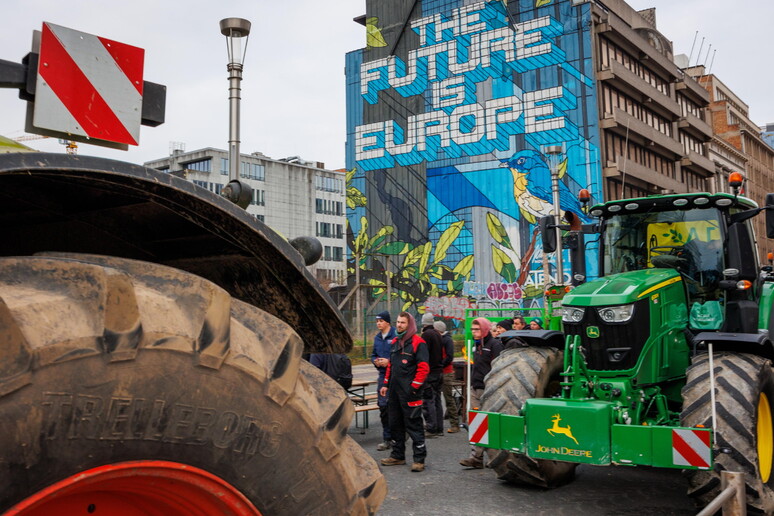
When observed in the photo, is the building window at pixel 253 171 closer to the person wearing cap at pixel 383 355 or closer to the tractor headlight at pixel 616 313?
the person wearing cap at pixel 383 355

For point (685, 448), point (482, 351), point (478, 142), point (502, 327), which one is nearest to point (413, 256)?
point (478, 142)

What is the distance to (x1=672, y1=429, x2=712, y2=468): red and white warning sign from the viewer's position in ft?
17.5

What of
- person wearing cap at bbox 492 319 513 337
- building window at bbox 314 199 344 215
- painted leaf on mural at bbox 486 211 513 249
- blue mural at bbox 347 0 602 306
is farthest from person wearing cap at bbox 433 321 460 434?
building window at bbox 314 199 344 215

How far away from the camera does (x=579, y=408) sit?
230 inches

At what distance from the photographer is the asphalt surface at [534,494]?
6.48m

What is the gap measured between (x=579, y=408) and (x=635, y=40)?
4476 cm

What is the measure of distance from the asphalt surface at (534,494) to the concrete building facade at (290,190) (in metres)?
65.0

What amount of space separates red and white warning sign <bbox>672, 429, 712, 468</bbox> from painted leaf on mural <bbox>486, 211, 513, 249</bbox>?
124ft

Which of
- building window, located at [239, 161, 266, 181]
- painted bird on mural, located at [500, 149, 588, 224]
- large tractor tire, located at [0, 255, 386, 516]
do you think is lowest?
large tractor tire, located at [0, 255, 386, 516]

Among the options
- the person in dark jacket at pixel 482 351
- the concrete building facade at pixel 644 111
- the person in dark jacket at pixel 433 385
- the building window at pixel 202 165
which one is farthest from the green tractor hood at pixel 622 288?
the building window at pixel 202 165

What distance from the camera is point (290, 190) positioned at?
81.9 metres

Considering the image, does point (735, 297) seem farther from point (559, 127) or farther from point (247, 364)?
point (559, 127)

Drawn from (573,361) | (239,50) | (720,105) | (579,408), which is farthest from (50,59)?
(720,105)

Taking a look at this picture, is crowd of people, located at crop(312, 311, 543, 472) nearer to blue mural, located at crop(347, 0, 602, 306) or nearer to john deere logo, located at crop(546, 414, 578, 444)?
john deere logo, located at crop(546, 414, 578, 444)
